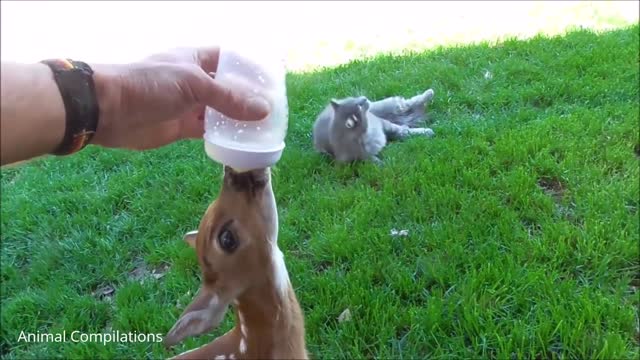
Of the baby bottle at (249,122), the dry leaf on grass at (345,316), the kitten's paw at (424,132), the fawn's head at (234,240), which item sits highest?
the baby bottle at (249,122)

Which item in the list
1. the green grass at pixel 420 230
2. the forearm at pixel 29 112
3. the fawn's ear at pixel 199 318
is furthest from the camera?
the green grass at pixel 420 230

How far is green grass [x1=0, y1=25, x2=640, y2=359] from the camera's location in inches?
118

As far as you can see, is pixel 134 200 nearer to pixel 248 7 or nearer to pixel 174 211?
pixel 174 211

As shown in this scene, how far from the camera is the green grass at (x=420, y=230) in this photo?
3.01 m

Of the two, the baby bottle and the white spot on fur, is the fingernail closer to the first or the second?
the baby bottle

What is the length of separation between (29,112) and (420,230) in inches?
89.0

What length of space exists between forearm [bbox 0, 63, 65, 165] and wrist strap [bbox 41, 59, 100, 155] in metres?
0.02

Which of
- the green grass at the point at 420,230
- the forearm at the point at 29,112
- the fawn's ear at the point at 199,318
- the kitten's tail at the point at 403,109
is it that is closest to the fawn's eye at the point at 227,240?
the fawn's ear at the point at 199,318

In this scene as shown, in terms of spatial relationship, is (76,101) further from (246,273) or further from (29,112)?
(246,273)

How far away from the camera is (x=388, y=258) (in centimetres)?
345

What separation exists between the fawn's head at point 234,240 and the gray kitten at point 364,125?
8.46 feet

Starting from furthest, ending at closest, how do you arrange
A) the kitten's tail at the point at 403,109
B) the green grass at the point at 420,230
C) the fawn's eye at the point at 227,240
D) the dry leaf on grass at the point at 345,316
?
the kitten's tail at the point at 403,109
the dry leaf on grass at the point at 345,316
the green grass at the point at 420,230
the fawn's eye at the point at 227,240

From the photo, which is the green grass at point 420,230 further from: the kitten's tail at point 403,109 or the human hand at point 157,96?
the human hand at point 157,96

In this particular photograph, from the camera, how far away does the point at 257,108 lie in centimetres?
178
